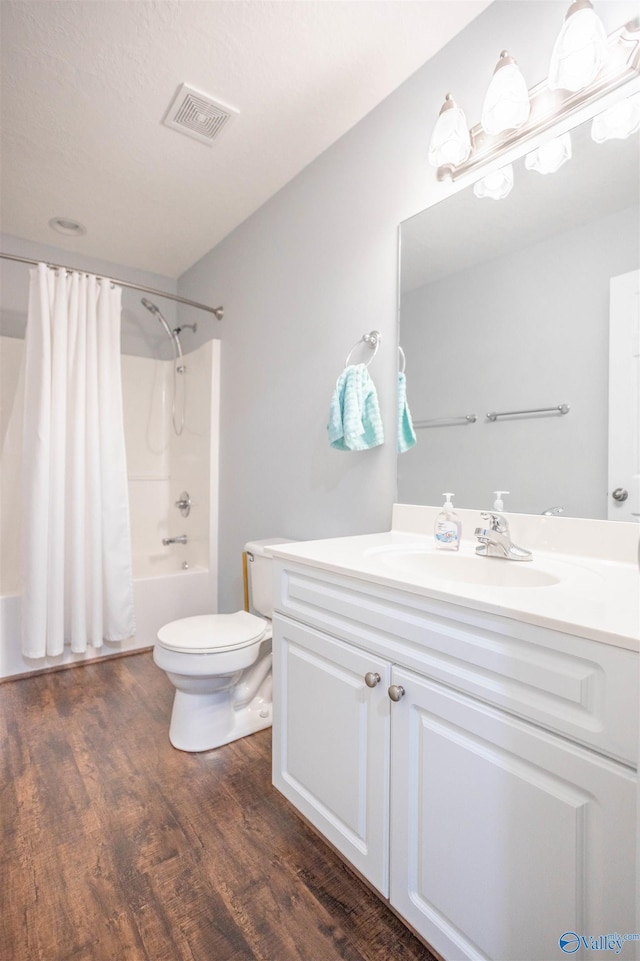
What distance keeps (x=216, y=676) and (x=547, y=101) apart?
6.45 ft

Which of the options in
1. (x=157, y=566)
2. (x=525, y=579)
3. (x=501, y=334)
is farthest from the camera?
(x=157, y=566)

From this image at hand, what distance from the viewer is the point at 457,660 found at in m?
0.81

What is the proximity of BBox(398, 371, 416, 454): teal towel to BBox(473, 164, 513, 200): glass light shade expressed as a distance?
1.87 feet

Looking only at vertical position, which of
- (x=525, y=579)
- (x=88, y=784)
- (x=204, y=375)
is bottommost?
(x=88, y=784)

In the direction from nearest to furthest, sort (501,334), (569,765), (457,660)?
1. (569,765)
2. (457,660)
3. (501,334)

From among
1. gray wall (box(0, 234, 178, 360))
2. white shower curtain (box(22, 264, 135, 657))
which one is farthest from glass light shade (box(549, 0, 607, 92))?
gray wall (box(0, 234, 178, 360))

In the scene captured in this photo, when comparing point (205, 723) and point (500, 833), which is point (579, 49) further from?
point (205, 723)

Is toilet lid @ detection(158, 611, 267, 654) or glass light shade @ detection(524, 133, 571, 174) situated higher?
glass light shade @ detection(524, 133, 571, 174)

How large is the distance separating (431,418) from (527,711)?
974mm

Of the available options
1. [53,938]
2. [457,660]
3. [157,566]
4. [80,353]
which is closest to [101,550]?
[157,566]

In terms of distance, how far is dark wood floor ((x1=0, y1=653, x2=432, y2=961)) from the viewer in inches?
37.7

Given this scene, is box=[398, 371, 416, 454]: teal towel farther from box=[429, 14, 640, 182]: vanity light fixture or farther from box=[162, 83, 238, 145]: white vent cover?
box=[162, 83, 238, 145]: white vent cover

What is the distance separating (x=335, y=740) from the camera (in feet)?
3.53

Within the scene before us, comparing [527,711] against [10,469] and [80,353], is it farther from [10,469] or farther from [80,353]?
[10,469]
